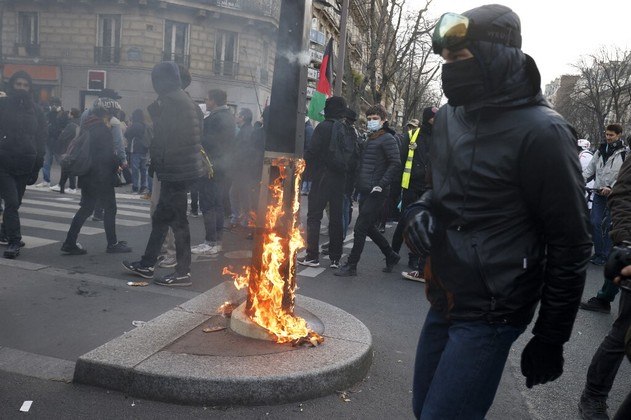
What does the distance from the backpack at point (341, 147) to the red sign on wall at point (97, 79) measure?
21543 millimetres

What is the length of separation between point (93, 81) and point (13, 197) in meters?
22.6

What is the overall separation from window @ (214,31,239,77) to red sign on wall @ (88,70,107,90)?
14240 mm

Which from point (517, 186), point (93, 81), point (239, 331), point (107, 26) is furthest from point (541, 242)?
point (93, 81)

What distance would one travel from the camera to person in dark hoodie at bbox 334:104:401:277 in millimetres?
6711

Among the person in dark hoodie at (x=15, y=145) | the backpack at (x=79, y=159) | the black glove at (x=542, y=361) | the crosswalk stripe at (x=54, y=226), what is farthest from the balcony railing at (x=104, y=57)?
the black glove at (x=542, y=361)

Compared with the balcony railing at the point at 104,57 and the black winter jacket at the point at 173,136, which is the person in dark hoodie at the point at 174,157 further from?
the balcony railing at the point at 104,57

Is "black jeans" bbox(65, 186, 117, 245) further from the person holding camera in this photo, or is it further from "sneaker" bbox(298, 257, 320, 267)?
the person holding camera

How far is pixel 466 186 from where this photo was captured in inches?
77.5

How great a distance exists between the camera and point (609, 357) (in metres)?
3.28

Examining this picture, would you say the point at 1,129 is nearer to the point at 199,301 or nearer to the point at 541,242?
the point at 199,301

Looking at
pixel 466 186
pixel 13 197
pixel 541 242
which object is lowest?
pixel 13 197

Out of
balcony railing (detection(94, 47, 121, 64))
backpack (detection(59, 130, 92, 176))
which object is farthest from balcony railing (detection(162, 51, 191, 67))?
balcony railing (detection(94, 47, 121, 64))

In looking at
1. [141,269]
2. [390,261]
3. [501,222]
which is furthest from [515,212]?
[390,261]

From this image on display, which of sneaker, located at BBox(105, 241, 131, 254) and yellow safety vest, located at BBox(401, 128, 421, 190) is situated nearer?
sneaker, located at BBox(105, 241, 131, 254)
